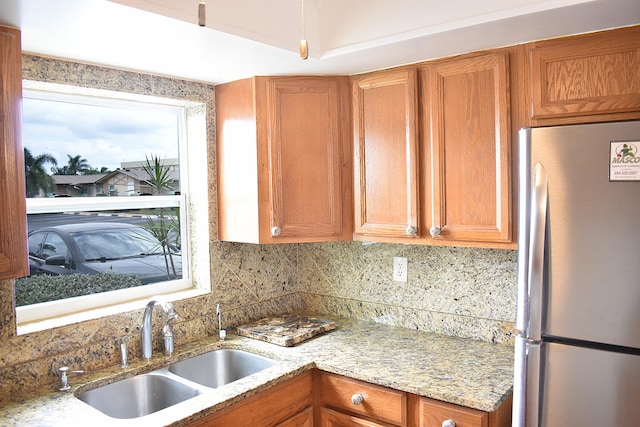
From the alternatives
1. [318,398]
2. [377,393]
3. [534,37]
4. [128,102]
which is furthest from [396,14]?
[318,398]

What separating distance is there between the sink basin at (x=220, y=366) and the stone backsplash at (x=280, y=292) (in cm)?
15

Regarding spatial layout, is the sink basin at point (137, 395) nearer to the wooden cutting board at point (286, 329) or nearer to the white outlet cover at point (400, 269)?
the wooden cutting board at point (286, 329)

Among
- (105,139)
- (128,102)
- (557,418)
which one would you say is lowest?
(557,418)

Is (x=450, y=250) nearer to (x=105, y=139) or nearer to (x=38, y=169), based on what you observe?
(x=105, y=139)

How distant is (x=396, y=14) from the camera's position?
185 centimetres

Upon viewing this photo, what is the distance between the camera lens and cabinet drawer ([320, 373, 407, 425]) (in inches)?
73.9

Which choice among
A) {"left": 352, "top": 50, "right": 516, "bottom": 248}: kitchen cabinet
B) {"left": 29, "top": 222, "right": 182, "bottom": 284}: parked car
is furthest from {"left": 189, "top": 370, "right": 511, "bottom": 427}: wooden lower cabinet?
{"left": 29, "top": 222, "right": 182, "bottom": 284}: parked car

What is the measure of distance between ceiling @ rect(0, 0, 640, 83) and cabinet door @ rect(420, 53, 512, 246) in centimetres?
10

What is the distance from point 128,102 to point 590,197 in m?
1.90

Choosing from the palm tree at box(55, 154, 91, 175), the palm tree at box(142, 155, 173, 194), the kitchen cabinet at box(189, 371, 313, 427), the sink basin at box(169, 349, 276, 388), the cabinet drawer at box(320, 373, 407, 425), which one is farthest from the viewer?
the palm tree at box(142, 155, 173, 194)

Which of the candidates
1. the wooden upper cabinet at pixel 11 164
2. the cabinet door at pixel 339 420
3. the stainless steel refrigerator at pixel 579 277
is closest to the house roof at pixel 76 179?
the wooden upper cabinet at pixel 11 164

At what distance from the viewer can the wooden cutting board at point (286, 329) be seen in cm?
231

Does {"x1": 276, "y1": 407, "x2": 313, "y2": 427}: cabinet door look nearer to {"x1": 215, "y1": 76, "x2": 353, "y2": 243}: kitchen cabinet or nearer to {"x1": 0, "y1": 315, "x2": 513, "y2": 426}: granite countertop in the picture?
{"x1": 0, "y1": 315, "x2": 513, "y2": 426}: granite countertop

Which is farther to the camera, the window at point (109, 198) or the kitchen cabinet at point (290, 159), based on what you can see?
the kitchen cabinet at point (290, 159)
